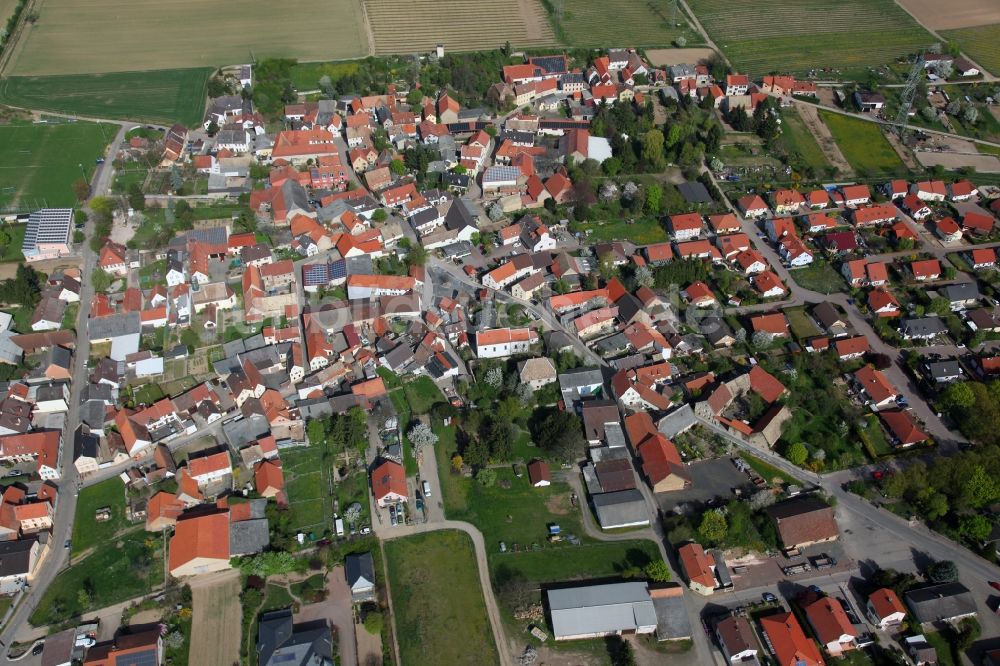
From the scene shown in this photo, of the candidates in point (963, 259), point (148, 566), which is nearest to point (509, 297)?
point (148, 566)

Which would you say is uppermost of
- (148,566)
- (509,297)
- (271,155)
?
(271,155)

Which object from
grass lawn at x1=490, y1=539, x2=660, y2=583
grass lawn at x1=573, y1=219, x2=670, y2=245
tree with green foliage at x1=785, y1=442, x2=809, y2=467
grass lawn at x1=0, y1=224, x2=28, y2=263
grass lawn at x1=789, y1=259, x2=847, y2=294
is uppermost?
grass lawn at x1=0, y1=224, x2=28, y2=263

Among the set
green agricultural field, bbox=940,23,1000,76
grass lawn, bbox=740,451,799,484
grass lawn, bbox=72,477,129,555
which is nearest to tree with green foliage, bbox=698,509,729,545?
grass lawn, bbox=740,451,799,484

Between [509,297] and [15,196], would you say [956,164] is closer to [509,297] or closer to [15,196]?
[509,297]

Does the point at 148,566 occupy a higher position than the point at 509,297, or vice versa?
the point at 509,297

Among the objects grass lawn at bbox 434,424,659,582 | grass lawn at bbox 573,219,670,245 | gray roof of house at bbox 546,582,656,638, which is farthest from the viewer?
grass lawn at bbox 573,219,670,245

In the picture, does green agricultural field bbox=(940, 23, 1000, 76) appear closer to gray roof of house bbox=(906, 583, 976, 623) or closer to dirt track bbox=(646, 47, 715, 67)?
dirt track bbox=(646, 47, 715, 67)
